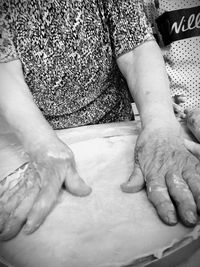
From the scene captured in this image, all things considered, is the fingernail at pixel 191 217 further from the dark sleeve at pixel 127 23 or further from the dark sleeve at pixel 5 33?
the dark sleeve at pixel 5 33

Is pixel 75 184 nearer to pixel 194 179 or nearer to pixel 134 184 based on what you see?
pixel 134 184

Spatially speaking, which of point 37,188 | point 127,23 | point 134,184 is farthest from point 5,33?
point 134,184

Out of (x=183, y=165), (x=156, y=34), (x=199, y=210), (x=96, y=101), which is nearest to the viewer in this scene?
(x=199, y=210)

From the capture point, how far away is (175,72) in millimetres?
1393

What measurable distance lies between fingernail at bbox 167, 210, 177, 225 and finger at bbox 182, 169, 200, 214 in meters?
0.05

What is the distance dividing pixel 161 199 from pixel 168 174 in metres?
0.09

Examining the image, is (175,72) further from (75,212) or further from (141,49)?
(75,212)

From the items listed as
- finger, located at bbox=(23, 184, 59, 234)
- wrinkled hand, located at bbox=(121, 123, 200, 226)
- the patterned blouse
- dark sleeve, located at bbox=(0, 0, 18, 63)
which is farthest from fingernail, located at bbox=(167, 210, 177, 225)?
dark sleeve, located at bbox=(0, 0, 18, 63)

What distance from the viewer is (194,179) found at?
2.05 feet

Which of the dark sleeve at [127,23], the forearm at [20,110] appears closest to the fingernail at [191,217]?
the forearm at [20,110]

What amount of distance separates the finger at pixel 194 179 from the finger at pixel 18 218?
36 centimetres

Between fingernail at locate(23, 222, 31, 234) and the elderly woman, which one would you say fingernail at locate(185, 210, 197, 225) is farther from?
fingernail at locate(23, 222, 31, 234)

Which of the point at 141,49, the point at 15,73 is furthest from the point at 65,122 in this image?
the point at 141,49

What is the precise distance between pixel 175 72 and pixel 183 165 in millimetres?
826
